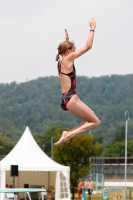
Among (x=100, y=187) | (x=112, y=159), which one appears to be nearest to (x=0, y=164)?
(x=100, y=187)

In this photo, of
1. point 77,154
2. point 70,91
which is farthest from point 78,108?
point 77,154

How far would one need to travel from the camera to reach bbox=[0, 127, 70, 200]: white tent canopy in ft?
129

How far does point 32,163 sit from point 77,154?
55.1 ft

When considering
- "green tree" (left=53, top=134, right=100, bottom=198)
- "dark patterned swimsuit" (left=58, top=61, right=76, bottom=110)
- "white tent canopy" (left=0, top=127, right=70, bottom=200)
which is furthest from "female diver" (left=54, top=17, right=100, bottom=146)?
"green tree" (left=53, top=134, right=100, bottom=198)

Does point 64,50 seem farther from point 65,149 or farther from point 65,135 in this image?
point 65,149

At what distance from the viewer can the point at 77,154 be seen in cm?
5644

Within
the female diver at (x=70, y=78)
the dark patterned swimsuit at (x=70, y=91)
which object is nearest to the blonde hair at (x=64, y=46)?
the female diver at (x=70, y=78)

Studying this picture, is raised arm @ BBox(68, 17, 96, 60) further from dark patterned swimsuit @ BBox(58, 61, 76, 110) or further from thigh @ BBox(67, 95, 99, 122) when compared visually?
thigh @ BBox(67, 95, 99, 122)

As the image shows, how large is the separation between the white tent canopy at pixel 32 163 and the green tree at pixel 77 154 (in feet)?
46.2

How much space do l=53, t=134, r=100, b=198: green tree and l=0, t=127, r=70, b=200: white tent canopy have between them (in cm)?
1407

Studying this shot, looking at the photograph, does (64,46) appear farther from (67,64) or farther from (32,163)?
(32,163)

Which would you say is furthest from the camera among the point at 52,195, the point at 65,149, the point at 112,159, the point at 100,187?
the point at 112,159

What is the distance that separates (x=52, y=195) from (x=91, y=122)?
111ft

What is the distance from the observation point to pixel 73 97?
1182cm
